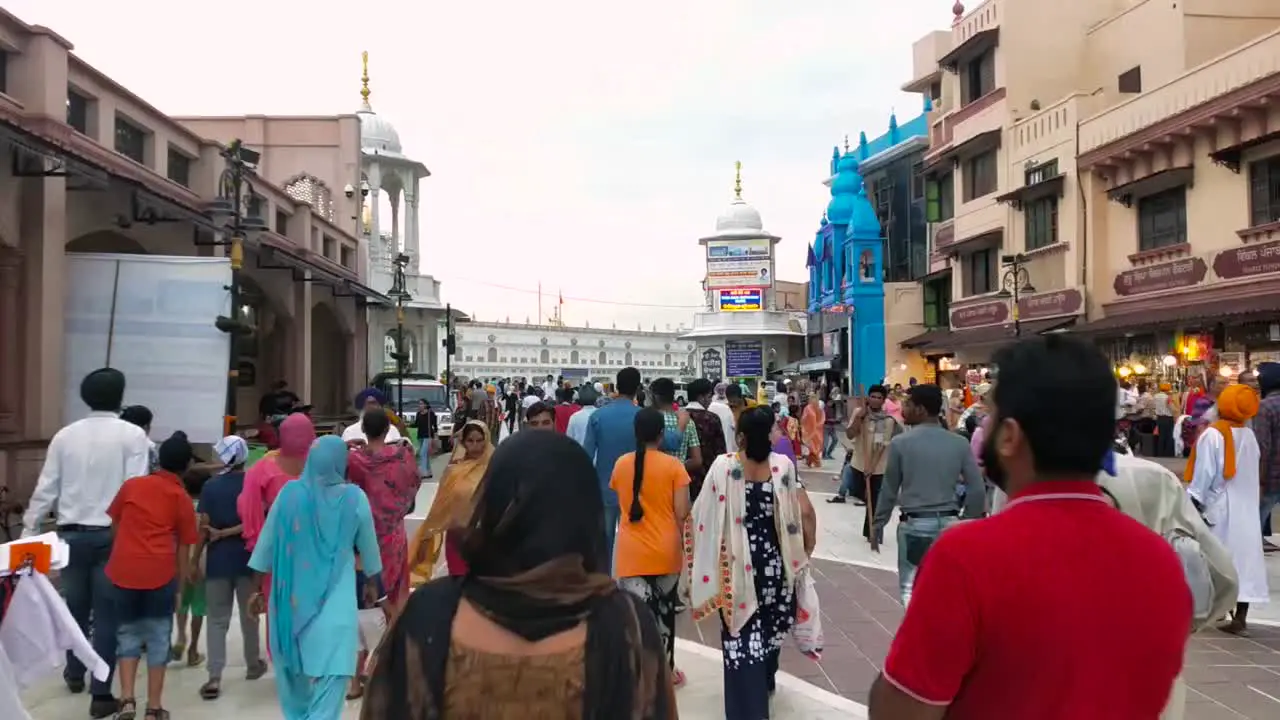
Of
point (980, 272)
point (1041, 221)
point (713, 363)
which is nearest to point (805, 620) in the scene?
point (1041, 221)

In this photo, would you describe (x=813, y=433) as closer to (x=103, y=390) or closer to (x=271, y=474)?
(x=271, y=474)

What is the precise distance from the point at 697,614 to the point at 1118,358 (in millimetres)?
19127

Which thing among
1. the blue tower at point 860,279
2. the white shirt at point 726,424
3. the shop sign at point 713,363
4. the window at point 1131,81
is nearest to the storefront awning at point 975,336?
the blue tower at point 860,279

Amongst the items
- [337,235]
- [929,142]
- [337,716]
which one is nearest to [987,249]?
[929,142]

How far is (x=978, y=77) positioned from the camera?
27.7 m

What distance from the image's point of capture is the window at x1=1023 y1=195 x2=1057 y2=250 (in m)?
23.8

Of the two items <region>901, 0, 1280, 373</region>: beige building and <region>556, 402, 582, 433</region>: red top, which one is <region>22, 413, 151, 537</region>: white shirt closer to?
<region>556, 402, 582, 433</region>: red top

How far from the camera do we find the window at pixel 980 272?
2731 centimetres

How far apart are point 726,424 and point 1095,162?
16.2 m

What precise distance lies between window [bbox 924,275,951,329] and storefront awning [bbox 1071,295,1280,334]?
34.7 ft

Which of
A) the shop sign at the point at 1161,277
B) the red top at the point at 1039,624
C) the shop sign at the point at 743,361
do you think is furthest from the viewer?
the shop sign at the point at 743,361

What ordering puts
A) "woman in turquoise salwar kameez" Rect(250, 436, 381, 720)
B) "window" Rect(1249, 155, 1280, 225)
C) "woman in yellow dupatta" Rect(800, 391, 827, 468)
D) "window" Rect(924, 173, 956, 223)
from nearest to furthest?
"woman in turquoise salwar kameez" Rect(250, 436, 381, 720) < "window" Rect(1249, 155, 1280, 225) < "woman in yellow dupatta" Rect(800, 391, 827, 468) < "window" Rect(924, 173, 956, 223)

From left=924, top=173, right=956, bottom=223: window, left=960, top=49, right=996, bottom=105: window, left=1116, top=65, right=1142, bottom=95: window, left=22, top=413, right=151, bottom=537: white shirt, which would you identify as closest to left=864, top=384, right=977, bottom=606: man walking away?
left=22, top=413, right=151, bottom=537: white shirt

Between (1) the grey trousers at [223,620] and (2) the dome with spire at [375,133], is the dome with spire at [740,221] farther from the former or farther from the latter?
(1) the grey trousers at [223,620]
